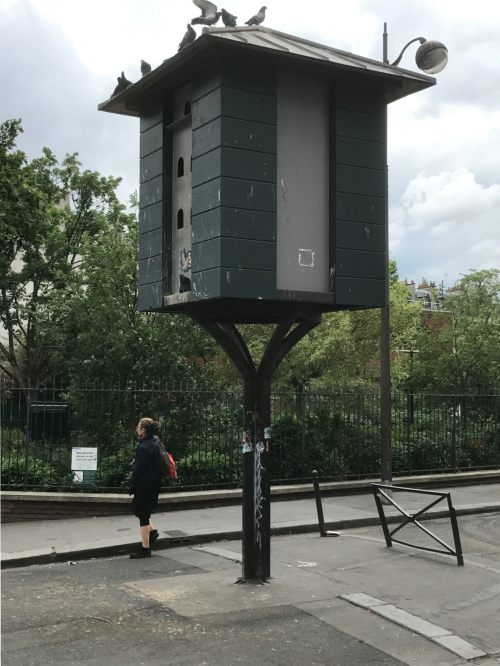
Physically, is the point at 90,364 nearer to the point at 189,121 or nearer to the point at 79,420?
the point at 79,420

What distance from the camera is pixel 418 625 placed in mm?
6594

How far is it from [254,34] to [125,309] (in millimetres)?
10893

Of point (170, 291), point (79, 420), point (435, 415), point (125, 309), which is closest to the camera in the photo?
point (170, 291)

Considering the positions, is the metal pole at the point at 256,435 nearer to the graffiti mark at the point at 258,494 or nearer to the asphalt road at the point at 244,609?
the graffiti mark at the point at 258,494

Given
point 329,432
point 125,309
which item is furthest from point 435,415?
point 125,309

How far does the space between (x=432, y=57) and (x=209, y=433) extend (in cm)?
728

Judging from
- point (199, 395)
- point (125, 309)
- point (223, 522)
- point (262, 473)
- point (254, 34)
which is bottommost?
point (223, 522)

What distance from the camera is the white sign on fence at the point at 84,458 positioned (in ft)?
40.5

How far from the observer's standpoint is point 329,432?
15227mm

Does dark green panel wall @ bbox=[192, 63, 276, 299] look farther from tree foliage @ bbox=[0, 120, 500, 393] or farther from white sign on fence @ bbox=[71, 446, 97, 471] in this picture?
tree foliage @ bbox=[0, 120, 500, 393]

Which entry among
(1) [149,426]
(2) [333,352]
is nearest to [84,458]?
(1) [149,426]

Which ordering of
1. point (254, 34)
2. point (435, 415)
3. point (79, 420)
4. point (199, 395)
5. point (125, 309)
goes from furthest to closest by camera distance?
point (125, 309) → point (435, 415) → point (199, 395) → point (79, 420) → point (254, 34)

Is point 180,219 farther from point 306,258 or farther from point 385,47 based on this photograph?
point 385,47

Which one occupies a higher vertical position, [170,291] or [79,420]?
[170,291]
